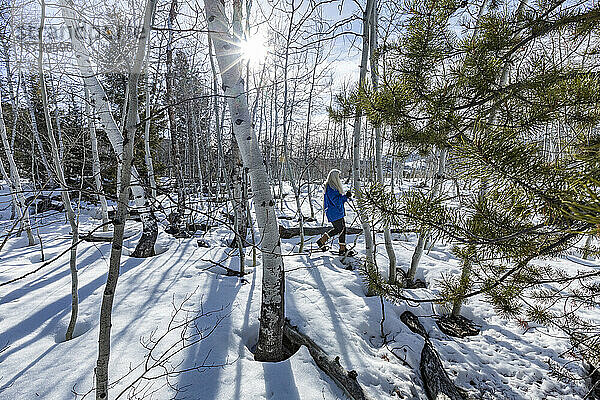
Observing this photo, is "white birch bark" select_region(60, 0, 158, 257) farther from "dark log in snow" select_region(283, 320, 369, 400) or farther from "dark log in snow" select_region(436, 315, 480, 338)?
"dark log in snow" select_region(436, 315, 480, 338)

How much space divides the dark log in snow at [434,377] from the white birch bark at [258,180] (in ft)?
4.35

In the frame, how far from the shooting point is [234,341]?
8.39 feet

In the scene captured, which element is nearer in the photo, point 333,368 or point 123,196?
point 123,196

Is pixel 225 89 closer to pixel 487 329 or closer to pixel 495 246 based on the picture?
pixel 495 246

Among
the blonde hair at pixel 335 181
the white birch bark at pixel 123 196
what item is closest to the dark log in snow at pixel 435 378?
the white birch bark at pixel 123 196

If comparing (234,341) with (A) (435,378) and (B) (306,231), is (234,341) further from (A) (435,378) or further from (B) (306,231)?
(B) (306,231)

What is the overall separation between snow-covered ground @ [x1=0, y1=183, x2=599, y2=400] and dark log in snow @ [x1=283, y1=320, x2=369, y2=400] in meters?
0.06

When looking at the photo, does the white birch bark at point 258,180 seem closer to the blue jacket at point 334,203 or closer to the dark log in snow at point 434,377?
the dark log in snow at point 434,377

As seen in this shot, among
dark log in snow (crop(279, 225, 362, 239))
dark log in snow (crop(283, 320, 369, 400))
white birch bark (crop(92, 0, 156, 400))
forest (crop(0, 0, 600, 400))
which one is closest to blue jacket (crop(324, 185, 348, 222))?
forest (crop(0, 0, 600, 400))

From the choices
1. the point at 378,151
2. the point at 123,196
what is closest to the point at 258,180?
the point at 123,196

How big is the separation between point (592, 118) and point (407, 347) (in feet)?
8.10

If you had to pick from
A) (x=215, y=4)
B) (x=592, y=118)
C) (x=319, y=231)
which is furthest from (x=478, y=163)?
(x=319, y=231)

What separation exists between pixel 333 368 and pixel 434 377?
956 millimetres

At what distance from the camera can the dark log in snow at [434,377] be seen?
7.77ft
